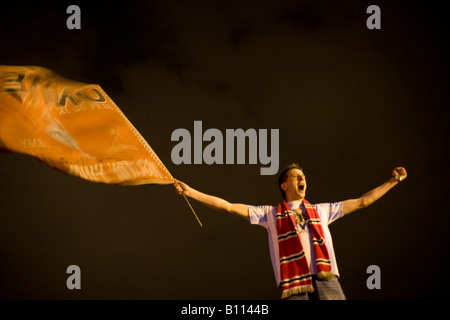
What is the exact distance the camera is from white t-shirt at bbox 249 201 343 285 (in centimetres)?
311

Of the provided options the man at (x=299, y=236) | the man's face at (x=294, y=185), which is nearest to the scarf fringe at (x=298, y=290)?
the man at (x=299, y=236)

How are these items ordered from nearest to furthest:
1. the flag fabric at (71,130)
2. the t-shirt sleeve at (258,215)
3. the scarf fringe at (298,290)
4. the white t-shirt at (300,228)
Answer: the scarf fringe at (298,290) → the white t-shirt at (300,228) → the flag fabric at (71,130) → the t-shirt sleeve at (258,215)

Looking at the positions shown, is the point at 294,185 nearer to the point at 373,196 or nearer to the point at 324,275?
the point at 373,196

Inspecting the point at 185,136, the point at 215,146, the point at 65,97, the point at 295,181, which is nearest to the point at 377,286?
the point at 295,181

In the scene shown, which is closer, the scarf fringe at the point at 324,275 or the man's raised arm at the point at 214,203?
the scarf fringe at the point at 324,275

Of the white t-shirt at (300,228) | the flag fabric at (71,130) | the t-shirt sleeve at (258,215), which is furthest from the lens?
the t-shirt sleeve at (258,215)

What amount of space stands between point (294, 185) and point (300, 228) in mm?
347

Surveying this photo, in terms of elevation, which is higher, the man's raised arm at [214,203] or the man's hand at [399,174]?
the man's hand at [399,174]

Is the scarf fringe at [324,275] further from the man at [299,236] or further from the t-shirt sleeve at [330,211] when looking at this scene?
the t-shirt sleeve at [330,211]

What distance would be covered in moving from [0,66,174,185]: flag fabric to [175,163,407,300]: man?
0.38 metres

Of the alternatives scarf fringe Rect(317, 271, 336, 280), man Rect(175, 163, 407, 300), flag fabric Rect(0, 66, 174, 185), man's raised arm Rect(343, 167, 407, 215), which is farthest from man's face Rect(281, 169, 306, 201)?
flag fabric Rect(0, 66, 174, 185)

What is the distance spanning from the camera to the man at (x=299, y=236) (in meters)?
3.00

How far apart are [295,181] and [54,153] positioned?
66.4 inches

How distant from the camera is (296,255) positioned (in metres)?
3.08
